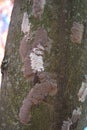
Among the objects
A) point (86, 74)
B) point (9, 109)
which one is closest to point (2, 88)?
point (9, 109)

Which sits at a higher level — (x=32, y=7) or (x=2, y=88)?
(x=32, y=7)

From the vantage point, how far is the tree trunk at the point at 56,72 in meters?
0.47

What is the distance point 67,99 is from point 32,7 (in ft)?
0.54

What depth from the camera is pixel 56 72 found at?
47 centimetres

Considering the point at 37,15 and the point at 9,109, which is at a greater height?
the point at 37,15

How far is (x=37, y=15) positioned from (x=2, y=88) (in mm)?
135

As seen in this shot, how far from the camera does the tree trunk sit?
1.54 ft

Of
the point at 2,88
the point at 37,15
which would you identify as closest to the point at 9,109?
the point at 2,88

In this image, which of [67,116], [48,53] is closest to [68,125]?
[67,116]

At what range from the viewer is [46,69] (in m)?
0.47

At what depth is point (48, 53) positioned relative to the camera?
474 mm

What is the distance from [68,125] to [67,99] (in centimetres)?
4

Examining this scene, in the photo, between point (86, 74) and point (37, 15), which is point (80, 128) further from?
point (37, 15)

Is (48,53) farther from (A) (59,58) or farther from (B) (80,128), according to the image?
(B) (80,128)
